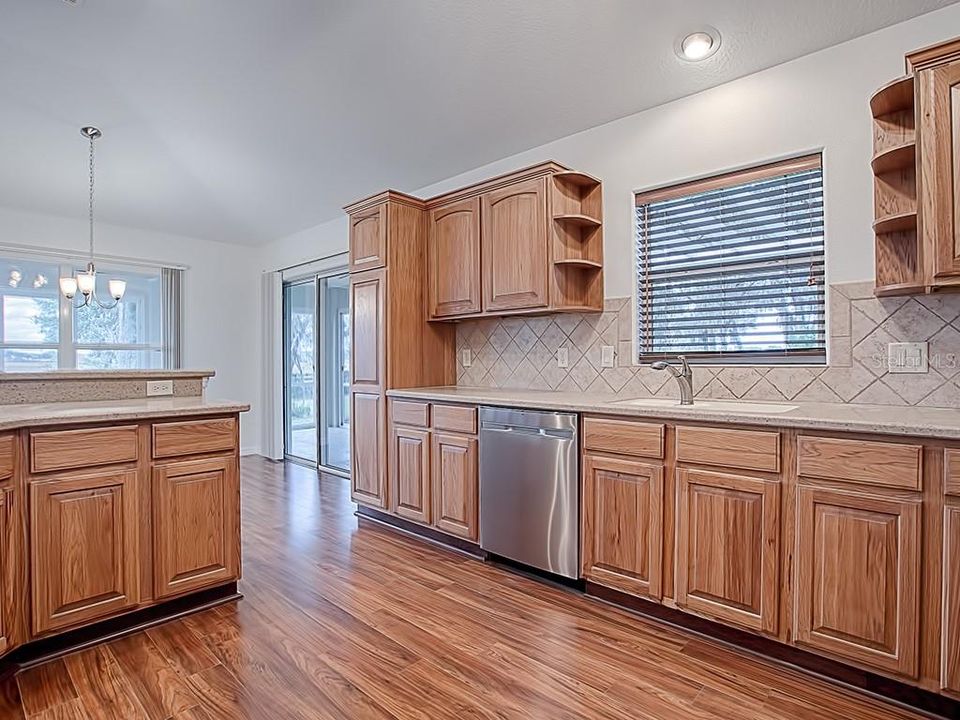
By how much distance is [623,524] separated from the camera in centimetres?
252

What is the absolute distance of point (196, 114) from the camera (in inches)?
153

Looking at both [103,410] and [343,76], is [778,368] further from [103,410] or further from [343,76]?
[103,410]

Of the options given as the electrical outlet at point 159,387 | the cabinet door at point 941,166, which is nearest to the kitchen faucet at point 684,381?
the cabinet door at point 941,166

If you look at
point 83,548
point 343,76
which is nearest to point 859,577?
point 83,548

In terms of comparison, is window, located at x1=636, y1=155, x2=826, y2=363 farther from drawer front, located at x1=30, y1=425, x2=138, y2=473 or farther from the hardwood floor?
drawer front, located at x1=30, y1=425, x2=138, y2=473

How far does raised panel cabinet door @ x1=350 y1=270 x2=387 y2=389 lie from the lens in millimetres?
3855

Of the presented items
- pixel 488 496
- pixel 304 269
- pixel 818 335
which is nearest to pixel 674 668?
pixel 488 496

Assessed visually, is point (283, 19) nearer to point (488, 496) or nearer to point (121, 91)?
point (121, 91)

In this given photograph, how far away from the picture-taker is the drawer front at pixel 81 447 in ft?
7.00

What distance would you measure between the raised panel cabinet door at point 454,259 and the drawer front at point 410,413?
688 millimetres

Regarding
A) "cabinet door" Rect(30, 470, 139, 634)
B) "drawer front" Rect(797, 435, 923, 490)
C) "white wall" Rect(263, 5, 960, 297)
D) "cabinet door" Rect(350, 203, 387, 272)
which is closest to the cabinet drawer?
"cabinet door" Rect(30, 470, 139, 634)

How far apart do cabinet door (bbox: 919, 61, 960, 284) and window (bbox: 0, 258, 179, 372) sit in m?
6.05

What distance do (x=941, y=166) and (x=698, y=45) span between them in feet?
4.05

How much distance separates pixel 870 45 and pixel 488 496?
2.83m
